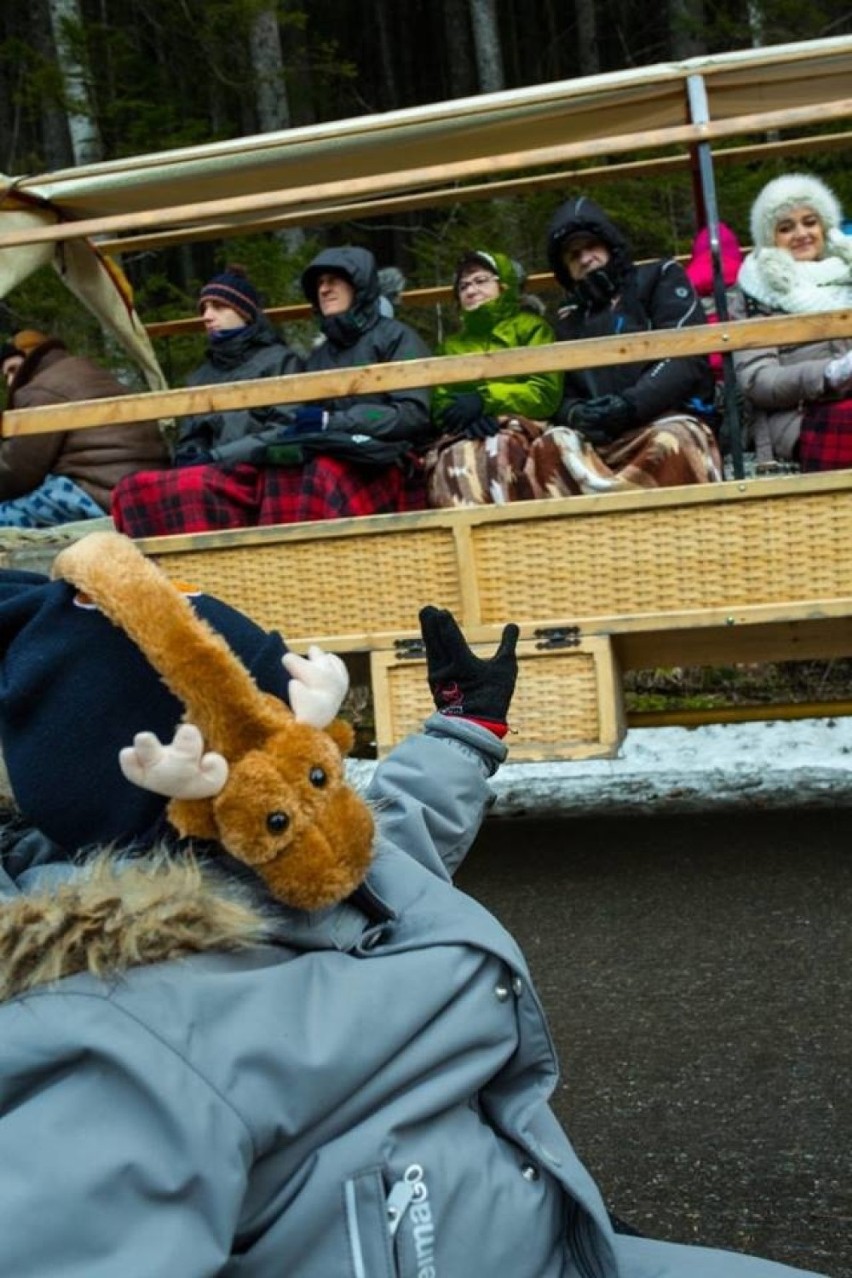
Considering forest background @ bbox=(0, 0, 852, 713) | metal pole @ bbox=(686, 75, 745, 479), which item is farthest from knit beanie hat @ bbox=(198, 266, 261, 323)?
forest background @ bbox=(0, 0, 852, 713)

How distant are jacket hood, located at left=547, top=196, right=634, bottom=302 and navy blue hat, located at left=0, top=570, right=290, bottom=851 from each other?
13.3 ft

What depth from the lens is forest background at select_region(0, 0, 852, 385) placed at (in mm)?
10539

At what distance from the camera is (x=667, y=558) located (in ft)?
13.6

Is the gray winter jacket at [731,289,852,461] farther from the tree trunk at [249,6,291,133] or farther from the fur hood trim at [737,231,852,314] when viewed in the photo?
the tree trunk at [249,6,291,133]

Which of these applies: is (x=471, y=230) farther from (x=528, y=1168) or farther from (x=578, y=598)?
(x=528, y=1168)

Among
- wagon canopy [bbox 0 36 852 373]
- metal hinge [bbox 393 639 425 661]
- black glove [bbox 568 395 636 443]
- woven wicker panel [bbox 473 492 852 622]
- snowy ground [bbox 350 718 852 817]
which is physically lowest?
snowy ground [bbox 350 718 852 817]

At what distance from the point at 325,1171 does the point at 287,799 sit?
34 cm

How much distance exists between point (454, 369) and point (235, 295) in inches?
61.9

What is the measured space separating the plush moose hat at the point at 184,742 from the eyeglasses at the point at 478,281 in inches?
163

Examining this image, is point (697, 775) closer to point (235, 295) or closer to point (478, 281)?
point (478, 281)

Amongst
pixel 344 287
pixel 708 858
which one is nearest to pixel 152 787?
pixel 708 858

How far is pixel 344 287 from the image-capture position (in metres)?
5.33

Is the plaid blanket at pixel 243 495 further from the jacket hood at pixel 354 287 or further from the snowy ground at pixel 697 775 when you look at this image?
the snowy ground at pixel 697 775

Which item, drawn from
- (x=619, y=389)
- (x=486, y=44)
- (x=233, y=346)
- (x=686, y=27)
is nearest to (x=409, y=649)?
(x=619, y=389)
